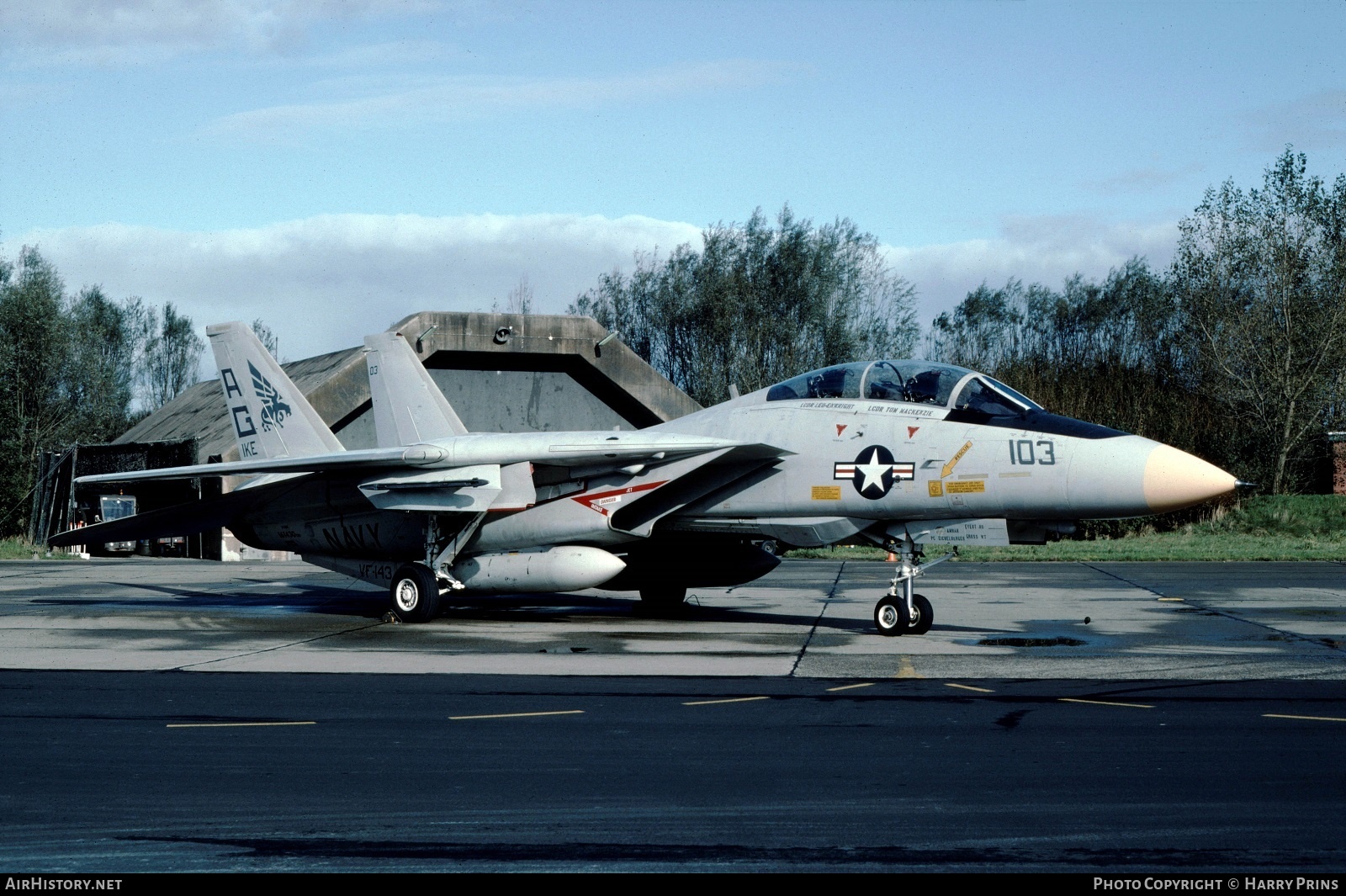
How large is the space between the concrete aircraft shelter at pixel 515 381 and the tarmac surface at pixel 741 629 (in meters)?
6.28

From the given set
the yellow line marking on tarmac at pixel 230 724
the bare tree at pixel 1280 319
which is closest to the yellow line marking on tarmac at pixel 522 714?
the yellow line marking on tarmac at pixel 230 724

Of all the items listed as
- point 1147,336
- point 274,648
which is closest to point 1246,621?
point 274,648

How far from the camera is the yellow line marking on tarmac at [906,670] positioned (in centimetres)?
1036

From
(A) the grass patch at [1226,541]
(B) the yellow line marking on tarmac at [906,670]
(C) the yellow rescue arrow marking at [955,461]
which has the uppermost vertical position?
(C) the yellow rescue arrow marking at [955,461]

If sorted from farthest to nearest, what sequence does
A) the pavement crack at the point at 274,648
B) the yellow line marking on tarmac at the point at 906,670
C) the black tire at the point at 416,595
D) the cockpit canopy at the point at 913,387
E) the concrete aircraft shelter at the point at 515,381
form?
the concrete aircraft shelter at the point at 515,381, the black tire at the point at 416,595, the cockpit canopy at the point at 913,387, the pavement crack at the point at 274,648, the yellow line marking on tarmac at the point at 906,670

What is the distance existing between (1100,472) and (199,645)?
927 centimetres

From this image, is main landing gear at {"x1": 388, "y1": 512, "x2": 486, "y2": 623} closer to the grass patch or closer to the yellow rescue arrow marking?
the yellow rescue arrow marking

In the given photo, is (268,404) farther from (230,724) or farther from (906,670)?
(906,670)

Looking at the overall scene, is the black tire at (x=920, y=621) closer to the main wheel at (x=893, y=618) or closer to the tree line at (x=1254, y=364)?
the main wheel at (x=893, y=618)

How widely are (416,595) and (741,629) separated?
13.4ft

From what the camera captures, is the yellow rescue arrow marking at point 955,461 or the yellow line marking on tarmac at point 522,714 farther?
the yellow rescue arrow marking at point 955,461

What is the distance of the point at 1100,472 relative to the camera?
1173 cm

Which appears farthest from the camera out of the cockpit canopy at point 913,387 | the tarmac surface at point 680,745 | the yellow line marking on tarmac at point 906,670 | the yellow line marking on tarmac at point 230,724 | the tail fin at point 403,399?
the tail fin at point 403,399
